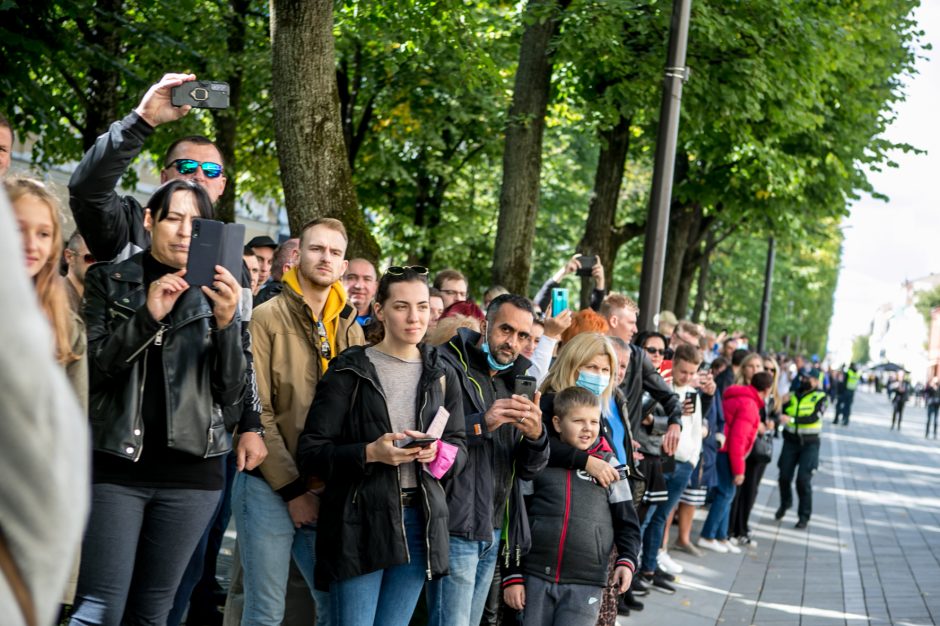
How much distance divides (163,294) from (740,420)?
9.80 meters

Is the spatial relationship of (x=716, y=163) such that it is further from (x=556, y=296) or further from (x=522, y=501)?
(x=522, y=501)

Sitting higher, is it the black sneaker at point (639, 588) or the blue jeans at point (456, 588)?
the blue jeans at point (456, 588)

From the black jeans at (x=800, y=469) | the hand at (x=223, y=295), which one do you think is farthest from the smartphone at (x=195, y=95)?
the black jeans at (x=800, y=469)

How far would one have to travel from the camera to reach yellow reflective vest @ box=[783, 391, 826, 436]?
15156 mm

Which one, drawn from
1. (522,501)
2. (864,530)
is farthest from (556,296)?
(864,530)

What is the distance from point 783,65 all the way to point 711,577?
8.28 metres

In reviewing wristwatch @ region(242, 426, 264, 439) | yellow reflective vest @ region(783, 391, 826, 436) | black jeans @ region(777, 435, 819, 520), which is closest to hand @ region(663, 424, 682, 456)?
wristwatch @ region(242, 426, 264, 439)

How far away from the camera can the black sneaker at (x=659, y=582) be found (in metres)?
9.87

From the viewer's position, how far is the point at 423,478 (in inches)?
186

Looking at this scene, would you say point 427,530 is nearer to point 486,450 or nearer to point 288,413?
point 486,450

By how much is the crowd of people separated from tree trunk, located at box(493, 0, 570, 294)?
21.6 ft

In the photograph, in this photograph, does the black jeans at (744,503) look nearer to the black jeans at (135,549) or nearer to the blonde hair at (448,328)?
the blonde hair at (448,328)

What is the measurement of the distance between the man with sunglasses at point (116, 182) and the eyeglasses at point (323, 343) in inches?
36.9

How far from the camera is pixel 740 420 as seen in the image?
12.7 meters
